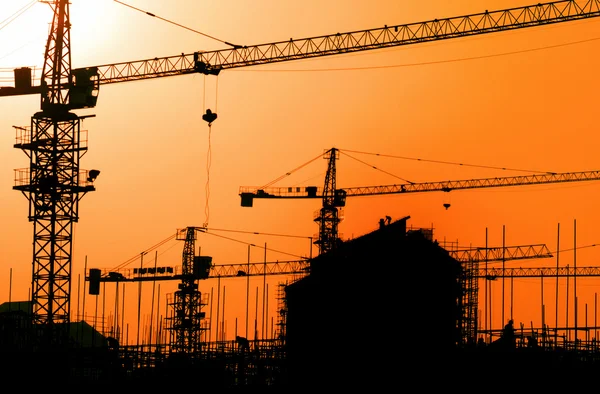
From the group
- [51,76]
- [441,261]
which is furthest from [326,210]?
[51,76]

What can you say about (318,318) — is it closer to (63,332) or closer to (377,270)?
(377,270)

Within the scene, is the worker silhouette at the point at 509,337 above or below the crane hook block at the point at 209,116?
below

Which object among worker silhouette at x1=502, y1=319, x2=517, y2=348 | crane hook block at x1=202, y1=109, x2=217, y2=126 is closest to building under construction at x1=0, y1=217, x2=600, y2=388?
worker silhouette at x1=502, y1=319, x2=517, y2=348

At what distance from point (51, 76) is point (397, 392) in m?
25.2

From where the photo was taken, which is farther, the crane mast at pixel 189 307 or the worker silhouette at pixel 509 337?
the crane mast at pixel 189 307

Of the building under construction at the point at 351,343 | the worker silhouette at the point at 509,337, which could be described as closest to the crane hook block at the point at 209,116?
the building under construction at the point at 351,343

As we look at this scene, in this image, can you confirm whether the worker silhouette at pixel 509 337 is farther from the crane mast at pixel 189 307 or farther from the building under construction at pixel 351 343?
the crane mast at pixel 189 307

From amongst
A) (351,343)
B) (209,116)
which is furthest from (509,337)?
(209,116)

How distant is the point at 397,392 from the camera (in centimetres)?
6103

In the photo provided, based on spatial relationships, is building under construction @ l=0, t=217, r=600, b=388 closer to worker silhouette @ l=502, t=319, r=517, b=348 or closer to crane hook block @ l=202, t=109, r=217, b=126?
worker silhouette @ l=502, t=319, r=517, b=348

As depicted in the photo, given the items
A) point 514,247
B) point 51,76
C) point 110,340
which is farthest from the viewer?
point 514,247

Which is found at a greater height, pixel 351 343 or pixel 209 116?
pixel 209 116

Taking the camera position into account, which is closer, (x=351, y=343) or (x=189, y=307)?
(x=351, y=343)

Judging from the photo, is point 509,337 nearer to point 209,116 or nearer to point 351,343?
point 351,343
